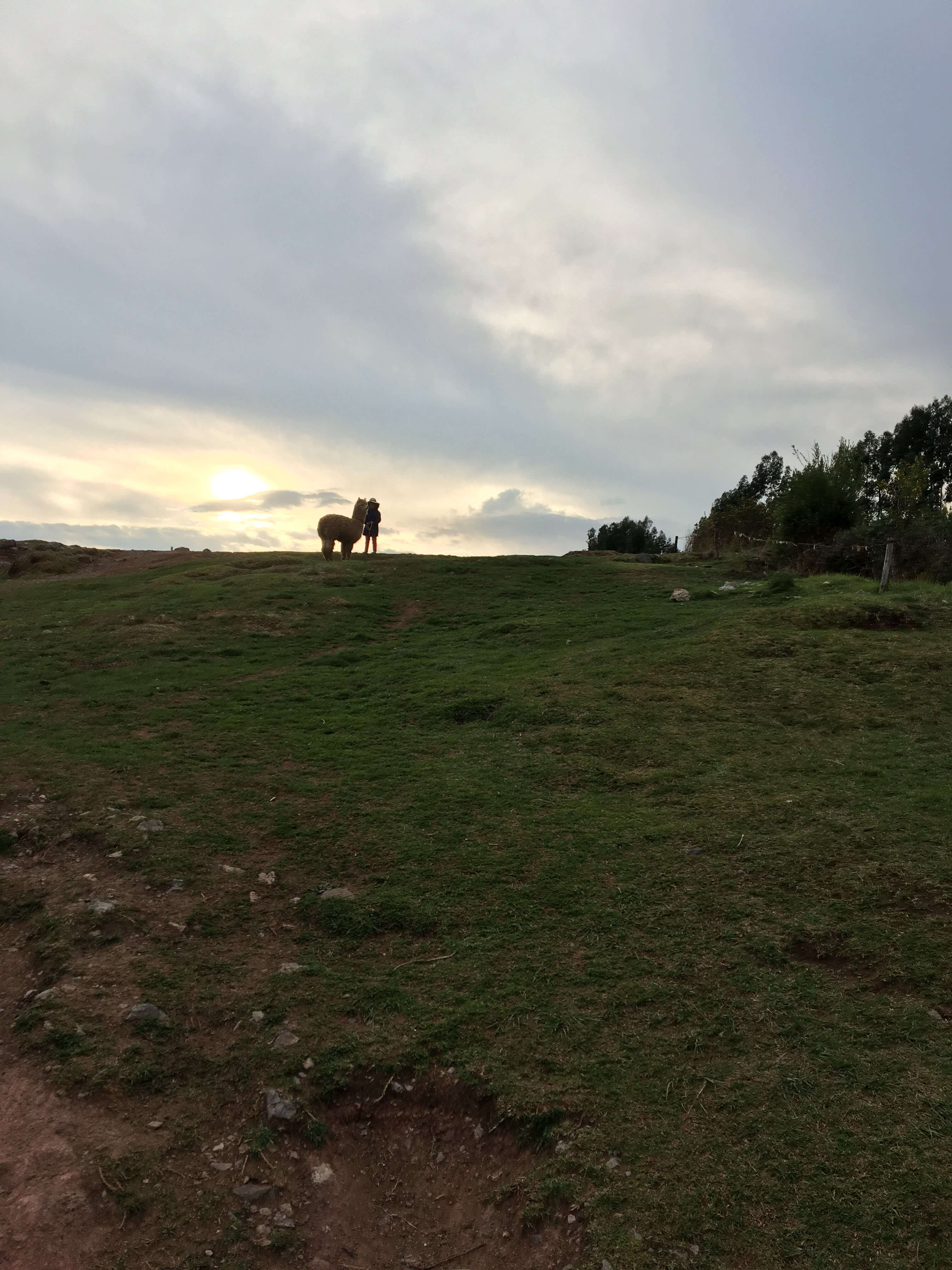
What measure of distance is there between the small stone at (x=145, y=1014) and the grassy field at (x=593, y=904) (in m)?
0.08

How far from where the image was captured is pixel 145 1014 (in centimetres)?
446

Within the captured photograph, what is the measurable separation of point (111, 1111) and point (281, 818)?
325 centimetres

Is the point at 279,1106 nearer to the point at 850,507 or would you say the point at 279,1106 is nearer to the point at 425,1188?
the point at 425,1188

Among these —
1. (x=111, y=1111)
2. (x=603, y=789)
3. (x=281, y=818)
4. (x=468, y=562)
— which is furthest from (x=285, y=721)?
(x=468, y=562)

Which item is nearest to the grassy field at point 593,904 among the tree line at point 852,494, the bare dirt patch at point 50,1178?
the bare dirt patch at point 50,1178

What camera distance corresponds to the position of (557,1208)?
3355mm

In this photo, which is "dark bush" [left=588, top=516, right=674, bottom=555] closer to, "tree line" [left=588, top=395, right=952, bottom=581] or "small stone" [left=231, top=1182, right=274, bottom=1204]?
"tree line" [left=588, top=395, right=952, bottom=581]

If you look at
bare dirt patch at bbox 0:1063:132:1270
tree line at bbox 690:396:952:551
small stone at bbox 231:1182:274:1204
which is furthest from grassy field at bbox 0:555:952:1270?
tree line at bbox 690:396:952:551

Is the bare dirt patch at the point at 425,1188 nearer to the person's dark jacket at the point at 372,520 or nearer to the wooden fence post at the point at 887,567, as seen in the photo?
the wooden fence post at the point at 887,567

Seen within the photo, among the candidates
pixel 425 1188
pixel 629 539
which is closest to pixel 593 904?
pixel 425 1188

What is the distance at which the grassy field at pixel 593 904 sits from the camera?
3.52 meters

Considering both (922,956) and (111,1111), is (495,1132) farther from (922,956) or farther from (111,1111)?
(922,956)

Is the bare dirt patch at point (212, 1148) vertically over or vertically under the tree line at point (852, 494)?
under

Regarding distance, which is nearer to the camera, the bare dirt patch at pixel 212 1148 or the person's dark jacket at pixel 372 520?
the bare dirt patch at pixel 212 1148
